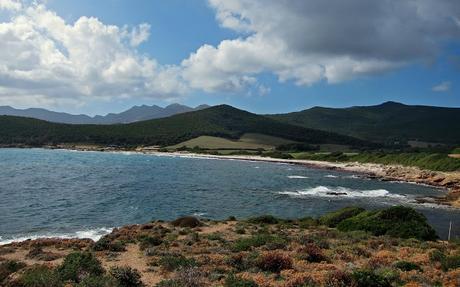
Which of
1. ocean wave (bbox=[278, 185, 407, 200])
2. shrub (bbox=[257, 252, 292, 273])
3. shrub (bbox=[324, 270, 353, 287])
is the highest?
shrub (bbox=[324, 270, 353, 287])

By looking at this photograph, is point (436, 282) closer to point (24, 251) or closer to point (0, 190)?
point (24, 251)

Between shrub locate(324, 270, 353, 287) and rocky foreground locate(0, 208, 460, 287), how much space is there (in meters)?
0.03

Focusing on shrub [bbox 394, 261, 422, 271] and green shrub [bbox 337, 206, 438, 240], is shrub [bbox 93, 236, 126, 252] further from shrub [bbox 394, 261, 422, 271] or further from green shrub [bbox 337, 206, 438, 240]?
green shrub [bbox 337, 206, 438, 240]

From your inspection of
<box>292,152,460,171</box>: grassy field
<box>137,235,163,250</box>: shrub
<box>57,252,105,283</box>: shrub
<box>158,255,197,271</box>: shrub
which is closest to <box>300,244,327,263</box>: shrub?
<box>158,255,197,271</box>: shrub

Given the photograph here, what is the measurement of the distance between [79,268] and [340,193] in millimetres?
55292

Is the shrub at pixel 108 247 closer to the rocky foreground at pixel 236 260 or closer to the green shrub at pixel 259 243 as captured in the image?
the rocky foreground at pixel 236 260

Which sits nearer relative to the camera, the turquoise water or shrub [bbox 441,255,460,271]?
shrub [bbox 441,255,460,271]

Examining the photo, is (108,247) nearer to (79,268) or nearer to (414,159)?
(79,268)

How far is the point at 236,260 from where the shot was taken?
18562 millimetres

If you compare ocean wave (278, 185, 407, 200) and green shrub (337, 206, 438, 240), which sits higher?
green shrub (337, 206, 438, 240)

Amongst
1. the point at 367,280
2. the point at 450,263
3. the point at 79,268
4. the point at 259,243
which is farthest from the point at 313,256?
the point at 79,268

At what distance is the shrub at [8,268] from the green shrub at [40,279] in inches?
61.3

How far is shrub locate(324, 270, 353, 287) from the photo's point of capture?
13.9 m

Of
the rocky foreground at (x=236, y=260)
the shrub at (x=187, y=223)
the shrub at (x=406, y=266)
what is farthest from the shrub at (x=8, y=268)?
the shrub at (x=187, y=223)
